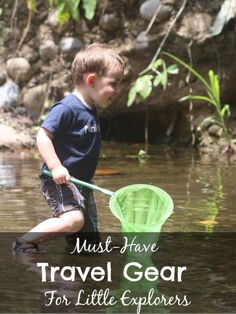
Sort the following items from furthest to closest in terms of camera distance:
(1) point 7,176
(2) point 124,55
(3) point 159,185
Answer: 1. (2) point 124,55
2. (1) point 7,176
3. (3) point 159,185

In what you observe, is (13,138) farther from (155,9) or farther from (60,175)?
(60,175)

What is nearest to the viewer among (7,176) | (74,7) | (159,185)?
(159,185)

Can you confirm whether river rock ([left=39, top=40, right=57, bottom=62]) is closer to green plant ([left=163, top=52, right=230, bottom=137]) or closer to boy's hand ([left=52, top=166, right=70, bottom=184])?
green plant ([left=163, top=52, right=230, bottom=137])

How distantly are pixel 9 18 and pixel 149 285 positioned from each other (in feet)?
21.6

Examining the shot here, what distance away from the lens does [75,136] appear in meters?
3.13

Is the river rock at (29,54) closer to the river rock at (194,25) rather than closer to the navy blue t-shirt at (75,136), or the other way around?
the river rock at (194,25)

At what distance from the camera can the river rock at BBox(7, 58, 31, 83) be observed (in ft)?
26.5

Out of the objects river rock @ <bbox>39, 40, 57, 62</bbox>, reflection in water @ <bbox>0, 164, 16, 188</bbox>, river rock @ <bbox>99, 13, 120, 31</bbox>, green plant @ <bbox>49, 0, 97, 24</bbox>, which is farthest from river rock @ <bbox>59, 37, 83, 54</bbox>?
reflection in water @ <bbox>0, 164, 16, 188</bbox>

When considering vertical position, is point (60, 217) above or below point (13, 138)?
above

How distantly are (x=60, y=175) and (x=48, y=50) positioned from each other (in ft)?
17.1

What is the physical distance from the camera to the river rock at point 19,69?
809 cm

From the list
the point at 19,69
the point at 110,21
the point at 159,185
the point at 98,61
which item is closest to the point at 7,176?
the point at 159,185

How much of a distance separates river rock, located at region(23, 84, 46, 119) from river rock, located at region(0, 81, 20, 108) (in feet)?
0.39

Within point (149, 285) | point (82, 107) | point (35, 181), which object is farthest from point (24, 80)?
point (149, 285)
